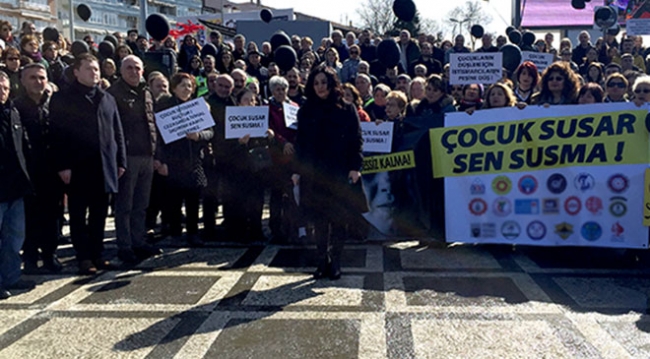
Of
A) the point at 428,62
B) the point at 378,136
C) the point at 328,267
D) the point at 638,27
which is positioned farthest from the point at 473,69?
the point at 638,27

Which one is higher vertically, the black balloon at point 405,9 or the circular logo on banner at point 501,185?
the black balloon at point 405,9

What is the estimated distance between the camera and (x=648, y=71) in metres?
12.8

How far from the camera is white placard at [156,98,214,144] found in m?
6.80

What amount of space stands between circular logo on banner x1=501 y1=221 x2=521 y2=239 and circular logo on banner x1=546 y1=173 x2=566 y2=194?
19.9 inches

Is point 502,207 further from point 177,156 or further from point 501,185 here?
point 177,156

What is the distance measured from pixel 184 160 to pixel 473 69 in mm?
3744

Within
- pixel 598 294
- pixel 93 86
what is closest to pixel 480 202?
pixel 598 294

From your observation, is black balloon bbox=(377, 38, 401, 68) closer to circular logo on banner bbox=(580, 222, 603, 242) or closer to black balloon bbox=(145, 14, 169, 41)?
black balloon bbox=(145, 14, 169, 41)

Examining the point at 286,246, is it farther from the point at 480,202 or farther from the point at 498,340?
the point at 498,340

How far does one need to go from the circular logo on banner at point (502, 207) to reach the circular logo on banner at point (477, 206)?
0.10 meters

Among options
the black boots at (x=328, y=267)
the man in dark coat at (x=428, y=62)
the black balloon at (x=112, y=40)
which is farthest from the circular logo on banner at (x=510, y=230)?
the black balloon at (x=112, y=40)

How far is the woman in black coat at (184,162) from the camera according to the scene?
691 centimetres

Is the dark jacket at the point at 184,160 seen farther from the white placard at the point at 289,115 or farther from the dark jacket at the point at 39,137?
the dark jacket at the point at 39,137

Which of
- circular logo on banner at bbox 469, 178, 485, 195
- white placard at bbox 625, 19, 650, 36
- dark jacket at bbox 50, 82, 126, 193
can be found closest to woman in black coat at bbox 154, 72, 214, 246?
dark jacket at bbox 50, 82, 126, 193
